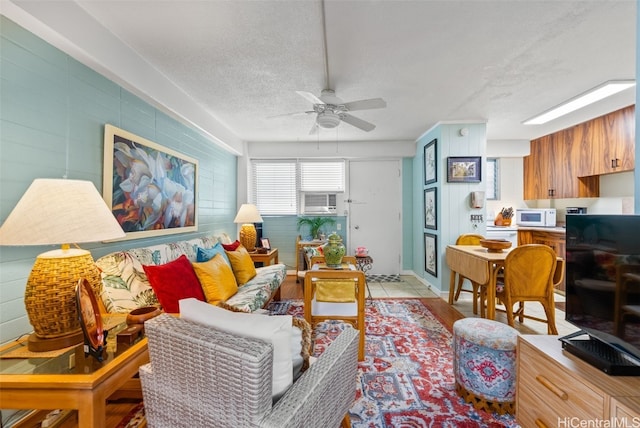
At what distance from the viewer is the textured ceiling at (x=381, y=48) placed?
1684 mm

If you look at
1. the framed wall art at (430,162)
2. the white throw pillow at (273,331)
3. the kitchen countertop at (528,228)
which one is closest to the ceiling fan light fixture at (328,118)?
the white throw pillow at (273,331)

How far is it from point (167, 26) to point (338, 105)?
141 cm

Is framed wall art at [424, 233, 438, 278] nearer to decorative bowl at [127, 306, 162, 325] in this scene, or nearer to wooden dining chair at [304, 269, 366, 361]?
wooden dining chair at [304, 269, 366, 361]

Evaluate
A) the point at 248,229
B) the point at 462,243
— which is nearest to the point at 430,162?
the point at 462,243

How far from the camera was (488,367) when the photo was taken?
5.42 ft

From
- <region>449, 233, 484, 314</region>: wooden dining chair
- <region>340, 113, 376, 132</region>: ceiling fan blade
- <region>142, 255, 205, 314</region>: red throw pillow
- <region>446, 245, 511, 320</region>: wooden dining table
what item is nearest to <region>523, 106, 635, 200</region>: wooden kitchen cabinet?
Answer: <region>449, 233, 484, 314</region>: wooden dining chair

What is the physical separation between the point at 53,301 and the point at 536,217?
6.03 meters

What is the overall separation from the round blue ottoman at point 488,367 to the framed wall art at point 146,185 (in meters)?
2.70

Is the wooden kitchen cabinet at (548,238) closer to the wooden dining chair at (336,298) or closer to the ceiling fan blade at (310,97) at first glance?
the wooden dining chair at (336,298)

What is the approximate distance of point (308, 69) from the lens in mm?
2371

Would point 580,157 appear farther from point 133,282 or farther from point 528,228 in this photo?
point 133,282

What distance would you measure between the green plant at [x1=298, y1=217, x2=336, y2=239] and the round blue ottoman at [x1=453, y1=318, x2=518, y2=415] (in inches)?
135

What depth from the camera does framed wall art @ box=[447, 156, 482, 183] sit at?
12.6 feet

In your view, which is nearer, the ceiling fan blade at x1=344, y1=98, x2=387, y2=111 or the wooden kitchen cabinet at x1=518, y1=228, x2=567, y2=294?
the ceiling fan blade at x1=344, y1=98, x2=387, y2=111
